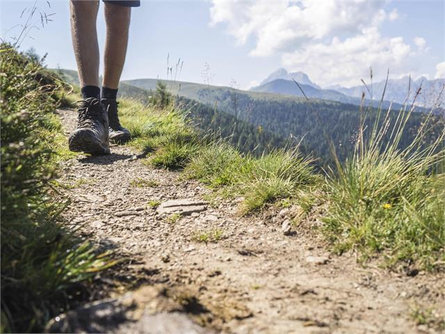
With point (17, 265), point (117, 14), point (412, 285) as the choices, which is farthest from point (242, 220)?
point (117, 14)

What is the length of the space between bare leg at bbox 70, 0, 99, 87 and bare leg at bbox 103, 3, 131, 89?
25.6 inches

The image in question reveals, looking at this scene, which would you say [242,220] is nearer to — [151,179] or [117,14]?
[151,179]

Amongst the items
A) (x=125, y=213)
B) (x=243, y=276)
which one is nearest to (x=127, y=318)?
(x=243, y=276)

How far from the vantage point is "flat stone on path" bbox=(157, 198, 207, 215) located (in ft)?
10.9

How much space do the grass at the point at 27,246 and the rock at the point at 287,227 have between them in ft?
4.66

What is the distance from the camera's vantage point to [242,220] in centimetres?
316

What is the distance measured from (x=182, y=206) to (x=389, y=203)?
1786mm

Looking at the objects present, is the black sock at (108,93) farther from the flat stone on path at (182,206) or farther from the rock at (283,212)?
the rock at (283,212)

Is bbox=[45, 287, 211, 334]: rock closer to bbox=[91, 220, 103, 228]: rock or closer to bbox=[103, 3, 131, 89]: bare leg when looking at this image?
bbox=[91, 220, 103, 228]: rock

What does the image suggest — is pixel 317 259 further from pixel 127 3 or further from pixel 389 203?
pixel 127 3

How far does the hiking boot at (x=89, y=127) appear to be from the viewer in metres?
4.28

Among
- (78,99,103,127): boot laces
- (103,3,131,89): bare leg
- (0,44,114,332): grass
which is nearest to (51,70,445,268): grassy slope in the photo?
(78,99,103,127): boot laces

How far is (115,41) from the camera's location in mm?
4941

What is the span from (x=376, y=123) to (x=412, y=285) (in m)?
1.59
